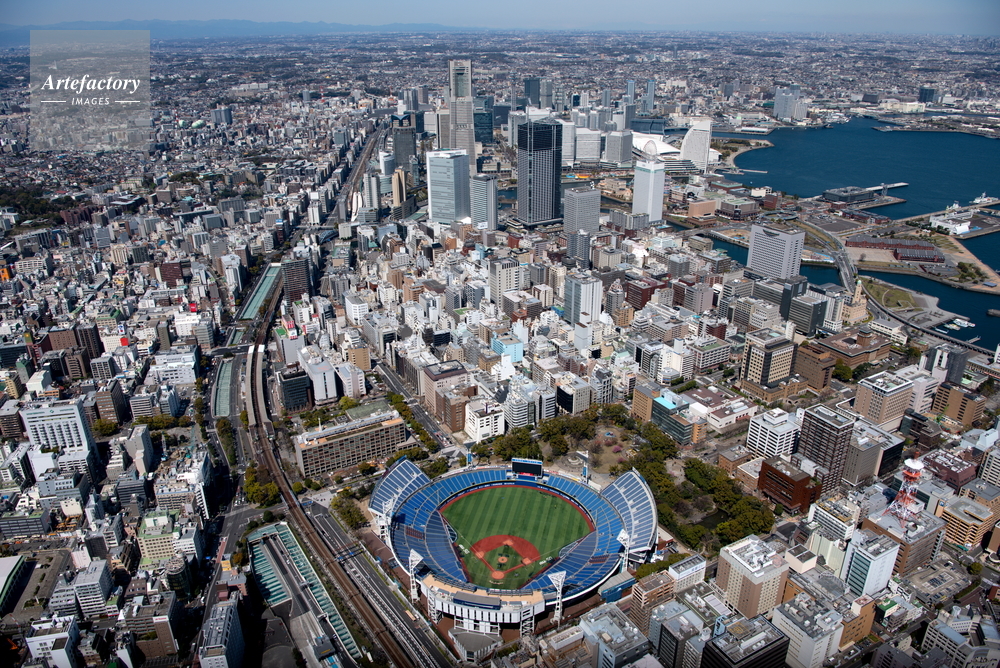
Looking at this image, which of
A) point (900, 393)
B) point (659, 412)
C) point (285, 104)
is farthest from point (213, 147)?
point (900, 393)

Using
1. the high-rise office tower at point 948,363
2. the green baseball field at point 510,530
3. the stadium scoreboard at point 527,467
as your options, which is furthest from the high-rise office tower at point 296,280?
the high-rise office tower at point 948,363

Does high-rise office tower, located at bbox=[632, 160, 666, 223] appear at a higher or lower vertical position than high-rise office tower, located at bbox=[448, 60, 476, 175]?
lower

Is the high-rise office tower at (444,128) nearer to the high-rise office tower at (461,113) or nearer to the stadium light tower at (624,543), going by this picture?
the high-rise office tower at (461,113)

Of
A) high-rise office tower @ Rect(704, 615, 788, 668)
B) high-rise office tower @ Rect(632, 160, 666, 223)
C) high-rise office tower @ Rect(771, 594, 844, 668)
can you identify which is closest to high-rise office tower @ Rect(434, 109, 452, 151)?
high-rise office tower @ Rect(632, 160, 666, 223)

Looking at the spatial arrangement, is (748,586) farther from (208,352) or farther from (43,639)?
(208,352)

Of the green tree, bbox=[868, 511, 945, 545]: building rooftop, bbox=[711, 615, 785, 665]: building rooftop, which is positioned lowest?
the green tree

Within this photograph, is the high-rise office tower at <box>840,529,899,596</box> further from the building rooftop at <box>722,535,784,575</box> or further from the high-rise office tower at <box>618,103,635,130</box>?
the high-rise office tower at <box>618,103,635,130</box>
